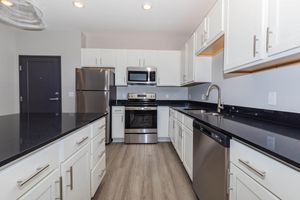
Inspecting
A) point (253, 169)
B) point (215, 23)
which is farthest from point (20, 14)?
point (253, 169)

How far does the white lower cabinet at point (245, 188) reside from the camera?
87cm

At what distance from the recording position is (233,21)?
63.7 inches

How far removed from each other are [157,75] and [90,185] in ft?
9.93

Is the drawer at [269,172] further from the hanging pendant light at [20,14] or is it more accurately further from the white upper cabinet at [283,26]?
the hanging pendant light at [20,14]

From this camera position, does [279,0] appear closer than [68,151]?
Yes

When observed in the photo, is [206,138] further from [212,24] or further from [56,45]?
[56,45]

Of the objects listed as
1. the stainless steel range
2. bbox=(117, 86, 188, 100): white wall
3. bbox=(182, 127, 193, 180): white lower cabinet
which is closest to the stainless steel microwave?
bbox=(117, 86, 188, 100): white wall

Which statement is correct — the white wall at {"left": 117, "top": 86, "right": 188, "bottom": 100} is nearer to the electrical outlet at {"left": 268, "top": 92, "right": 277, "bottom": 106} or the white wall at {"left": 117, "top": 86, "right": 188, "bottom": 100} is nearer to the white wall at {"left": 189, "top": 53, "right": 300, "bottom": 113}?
the white wall at {"left": 189, "top": 53, "right": 300, "bottom": 113}

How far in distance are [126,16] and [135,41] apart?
1.30 metres

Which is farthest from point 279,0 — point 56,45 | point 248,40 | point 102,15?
point 56,45

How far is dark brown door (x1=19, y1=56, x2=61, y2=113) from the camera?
4340 mm

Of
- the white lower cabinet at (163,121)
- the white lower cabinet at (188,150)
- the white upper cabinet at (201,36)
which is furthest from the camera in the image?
the white lower cabinet at (163,121)

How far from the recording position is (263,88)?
5.85ft

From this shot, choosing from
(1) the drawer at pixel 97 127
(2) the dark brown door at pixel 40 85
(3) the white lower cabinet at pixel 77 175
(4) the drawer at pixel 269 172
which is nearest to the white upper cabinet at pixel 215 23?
(4) the drawer at pixel 269 172
